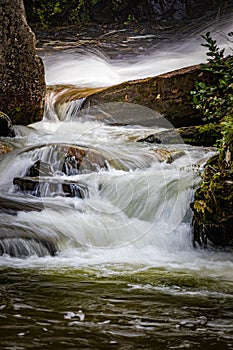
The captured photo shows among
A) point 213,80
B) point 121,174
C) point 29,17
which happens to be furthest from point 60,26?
point 121,174

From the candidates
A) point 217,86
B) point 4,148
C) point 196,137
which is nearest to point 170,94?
point 196,137

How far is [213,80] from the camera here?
27.5 feet

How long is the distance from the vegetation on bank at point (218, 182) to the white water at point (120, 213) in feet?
0.70

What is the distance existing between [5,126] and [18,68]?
1278 millimetres

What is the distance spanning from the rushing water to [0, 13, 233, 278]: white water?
1 centimetres

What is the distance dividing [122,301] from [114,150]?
4634 millimetres

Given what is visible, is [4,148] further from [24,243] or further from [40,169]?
[24,243]

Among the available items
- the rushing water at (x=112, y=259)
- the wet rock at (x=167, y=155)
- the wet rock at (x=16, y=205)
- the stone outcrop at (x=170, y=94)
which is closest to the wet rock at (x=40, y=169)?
the rushing water at (x=112, y=259)

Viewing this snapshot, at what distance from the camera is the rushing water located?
2.41 metres

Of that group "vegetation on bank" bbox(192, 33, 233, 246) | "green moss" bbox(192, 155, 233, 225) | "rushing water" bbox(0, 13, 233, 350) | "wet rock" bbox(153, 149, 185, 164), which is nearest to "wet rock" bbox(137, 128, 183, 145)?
"rushing water" bbox(0, 13, 233, 350)

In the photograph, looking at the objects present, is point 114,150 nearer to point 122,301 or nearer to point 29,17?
point 122,301

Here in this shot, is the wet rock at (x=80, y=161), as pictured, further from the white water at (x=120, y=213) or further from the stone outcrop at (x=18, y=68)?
the stone outcrop at (x=18, y=68)

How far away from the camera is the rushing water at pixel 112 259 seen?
241 centimetres

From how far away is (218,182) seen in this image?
473 centimetres
